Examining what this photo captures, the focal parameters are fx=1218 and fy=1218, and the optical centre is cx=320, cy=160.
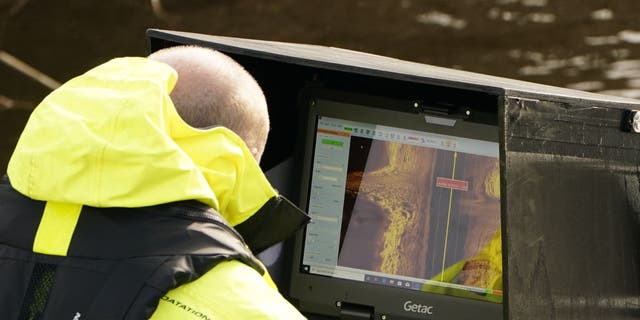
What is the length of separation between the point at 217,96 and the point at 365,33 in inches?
94.6

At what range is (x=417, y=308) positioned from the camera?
6.91ft

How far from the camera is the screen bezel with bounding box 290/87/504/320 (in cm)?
210

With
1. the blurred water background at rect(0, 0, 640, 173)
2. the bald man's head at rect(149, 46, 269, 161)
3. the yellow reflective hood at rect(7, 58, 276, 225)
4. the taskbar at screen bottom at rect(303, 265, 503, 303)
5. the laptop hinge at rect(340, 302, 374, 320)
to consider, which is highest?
the blurred water background at rect(0, 0, 640, 173)

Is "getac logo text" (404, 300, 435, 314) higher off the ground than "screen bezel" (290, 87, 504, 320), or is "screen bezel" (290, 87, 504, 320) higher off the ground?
"screen bezel" (290, 87, 504, 320)

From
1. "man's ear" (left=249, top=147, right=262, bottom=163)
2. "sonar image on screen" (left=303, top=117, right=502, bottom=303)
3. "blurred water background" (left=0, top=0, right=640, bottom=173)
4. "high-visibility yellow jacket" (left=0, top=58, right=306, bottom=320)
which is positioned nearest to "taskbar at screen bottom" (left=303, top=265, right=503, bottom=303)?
"sonar image on screen" (left=303, top=117, right=502, bottom=303)

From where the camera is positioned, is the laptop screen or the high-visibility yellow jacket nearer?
the high-visibility yellow jacket

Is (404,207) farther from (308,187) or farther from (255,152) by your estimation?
(255,152)

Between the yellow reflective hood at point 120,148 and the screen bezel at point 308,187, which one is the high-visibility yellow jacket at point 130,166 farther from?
the screen bezel at point 308,187

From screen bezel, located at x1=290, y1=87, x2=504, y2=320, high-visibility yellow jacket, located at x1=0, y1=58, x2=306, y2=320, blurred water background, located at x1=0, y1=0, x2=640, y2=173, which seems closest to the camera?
high-visibility yellow jacket, located at x1=0, y1=58, x2=306, y2=320

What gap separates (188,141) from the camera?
1.31 m

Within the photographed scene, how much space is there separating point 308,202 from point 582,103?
1.92 feet

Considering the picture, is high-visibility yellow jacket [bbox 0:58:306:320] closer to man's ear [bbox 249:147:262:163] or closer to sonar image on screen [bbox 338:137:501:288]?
man's ear [bbox 249:147:262:163]

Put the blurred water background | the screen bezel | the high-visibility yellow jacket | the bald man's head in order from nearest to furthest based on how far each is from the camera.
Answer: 1. the high-visibility yellow jacket
2. the bald man's head
3. the screen bezel
4. the blurred water background

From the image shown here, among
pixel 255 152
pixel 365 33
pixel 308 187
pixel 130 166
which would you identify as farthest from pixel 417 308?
pixel 365 33
